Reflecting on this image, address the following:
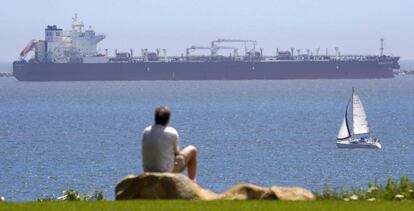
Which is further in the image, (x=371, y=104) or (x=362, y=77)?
(x=362, y=77)

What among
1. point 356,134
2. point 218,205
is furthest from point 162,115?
point 356,134

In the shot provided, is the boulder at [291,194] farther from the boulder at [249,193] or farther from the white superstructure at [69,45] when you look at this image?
the white superstructure at [69,45]

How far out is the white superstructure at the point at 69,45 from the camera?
155750 mm

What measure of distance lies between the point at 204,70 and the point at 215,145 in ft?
347

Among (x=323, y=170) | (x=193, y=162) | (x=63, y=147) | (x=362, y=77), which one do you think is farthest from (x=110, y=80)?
(x=193, y=162)

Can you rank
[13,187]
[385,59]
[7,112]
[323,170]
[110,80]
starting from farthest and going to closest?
[110,80]
[385,59]
[7,112]
[323,170]
[13,187]

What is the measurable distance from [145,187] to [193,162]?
2.24ft

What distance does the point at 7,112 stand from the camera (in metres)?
87.0

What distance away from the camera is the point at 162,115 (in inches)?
439

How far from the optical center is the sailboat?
1779 inches

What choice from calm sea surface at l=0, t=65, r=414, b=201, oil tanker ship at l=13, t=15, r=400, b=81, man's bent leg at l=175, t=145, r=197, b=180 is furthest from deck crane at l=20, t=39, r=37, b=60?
man's bent leg at l=175, t=145, r=197, b=180

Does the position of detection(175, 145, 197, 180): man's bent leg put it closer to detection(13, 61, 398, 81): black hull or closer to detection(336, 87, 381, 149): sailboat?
detection(336, 87, 381, 149): sailboat

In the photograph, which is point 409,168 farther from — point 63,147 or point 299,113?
point 299,113

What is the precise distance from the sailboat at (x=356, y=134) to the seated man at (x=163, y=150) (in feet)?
112
